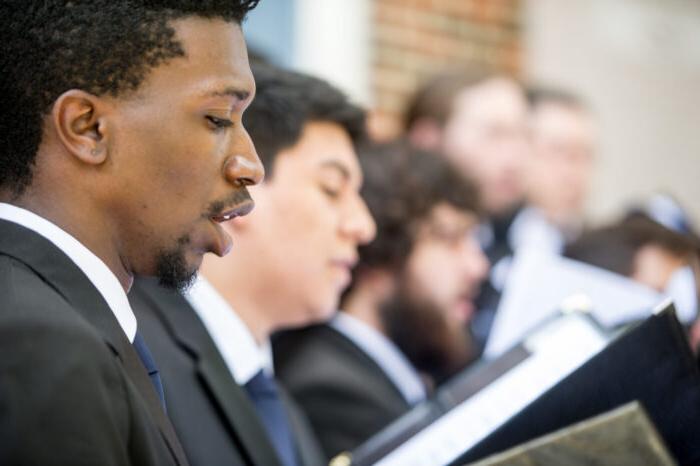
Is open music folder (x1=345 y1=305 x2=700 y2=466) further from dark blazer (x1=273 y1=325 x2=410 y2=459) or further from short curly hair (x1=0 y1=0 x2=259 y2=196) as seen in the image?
dark blazer (x1=273 y1=325 x2=410 y2=459)

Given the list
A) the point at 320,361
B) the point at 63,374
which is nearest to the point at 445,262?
the point at 320,361

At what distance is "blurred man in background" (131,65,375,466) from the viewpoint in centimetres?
239

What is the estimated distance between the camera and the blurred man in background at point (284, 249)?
239 cm

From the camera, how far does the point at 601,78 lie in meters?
6.50

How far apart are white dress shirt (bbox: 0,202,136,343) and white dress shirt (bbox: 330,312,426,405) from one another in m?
1.86

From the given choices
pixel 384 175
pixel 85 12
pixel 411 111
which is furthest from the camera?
pixel 411 111

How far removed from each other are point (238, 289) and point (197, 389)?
0.47m

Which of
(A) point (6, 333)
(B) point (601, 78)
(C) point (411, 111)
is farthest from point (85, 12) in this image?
(B) point (601, 78)

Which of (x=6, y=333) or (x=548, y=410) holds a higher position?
(x=6, y=333)

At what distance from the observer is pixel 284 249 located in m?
2.56

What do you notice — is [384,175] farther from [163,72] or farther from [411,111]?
[163,72]

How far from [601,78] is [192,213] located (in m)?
5.43

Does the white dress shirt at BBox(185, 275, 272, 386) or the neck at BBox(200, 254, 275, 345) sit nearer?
the white dress shirt at BBox(185, 275, 272, 386)

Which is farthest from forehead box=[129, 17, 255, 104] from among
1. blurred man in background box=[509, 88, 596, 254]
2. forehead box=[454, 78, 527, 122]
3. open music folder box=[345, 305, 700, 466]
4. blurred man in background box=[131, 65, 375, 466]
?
blurred man in background box=[509, 88, 596, 254]
